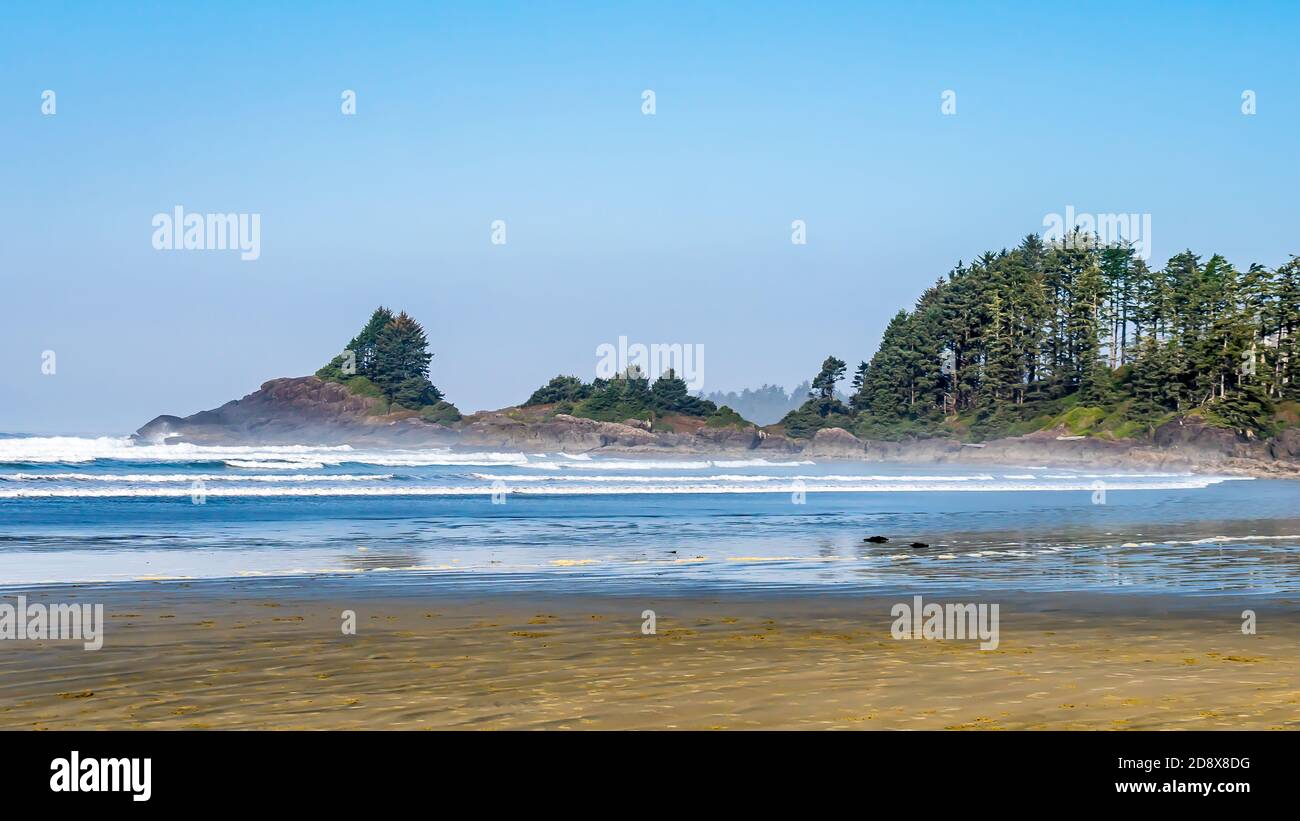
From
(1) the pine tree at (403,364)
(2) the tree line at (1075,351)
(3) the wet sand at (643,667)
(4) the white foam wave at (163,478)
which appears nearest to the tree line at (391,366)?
(1) the pine tree at (403,364)

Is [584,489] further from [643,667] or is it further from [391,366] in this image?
[391,366]

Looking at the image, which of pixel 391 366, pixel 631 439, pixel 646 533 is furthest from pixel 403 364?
pixel 646 533

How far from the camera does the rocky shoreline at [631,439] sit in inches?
3393

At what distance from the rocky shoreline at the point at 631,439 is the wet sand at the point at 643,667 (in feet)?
217

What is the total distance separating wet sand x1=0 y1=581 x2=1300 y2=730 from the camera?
8.97 meters

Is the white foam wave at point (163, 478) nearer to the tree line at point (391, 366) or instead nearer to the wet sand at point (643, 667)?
the wet sand at point (643, 667)

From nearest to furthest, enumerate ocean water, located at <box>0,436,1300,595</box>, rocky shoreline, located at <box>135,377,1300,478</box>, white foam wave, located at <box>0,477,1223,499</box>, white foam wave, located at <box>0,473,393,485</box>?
1. ocean water, located at <box>0,436,1300,595</box>
2. white foam wave, located at <box>0,477,1223,499</box>
3. white foam wave, located at <box>0,473,393,485</box>
4. rocky shoreline, located at <box>135,377,1300,478</box>

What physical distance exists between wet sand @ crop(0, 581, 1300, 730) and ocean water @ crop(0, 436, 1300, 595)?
2917 millimetres

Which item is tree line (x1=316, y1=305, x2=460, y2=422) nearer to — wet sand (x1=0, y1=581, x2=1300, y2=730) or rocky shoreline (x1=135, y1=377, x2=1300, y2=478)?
rocky shoreline (x1=135, y1=377, x2=1300, y2=478)

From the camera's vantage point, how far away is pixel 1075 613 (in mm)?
15344

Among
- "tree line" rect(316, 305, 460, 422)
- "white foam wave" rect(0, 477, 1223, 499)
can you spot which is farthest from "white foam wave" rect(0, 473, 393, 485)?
"tree line" rect(316, 305, 460, 422)

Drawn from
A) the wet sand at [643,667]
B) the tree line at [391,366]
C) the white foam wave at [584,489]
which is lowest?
the white foam wave at [584,489]

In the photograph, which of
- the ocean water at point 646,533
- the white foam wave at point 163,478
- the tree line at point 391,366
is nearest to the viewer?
the ocean water at point 646,533
